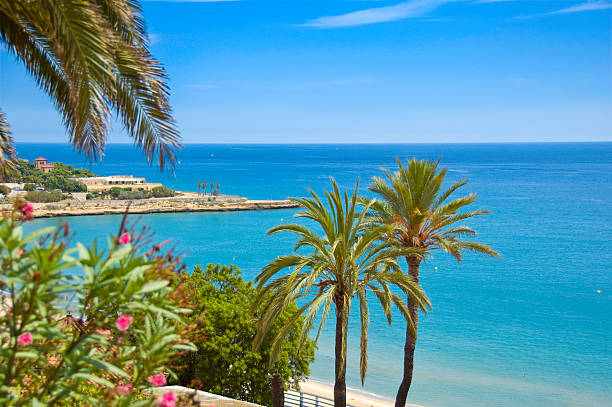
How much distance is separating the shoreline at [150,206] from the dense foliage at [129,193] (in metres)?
2.90

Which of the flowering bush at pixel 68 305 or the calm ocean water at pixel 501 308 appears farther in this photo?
the calm ocean water at pixel 501 308

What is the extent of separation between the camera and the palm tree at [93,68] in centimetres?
594

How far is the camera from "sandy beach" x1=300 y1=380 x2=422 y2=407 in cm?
2381

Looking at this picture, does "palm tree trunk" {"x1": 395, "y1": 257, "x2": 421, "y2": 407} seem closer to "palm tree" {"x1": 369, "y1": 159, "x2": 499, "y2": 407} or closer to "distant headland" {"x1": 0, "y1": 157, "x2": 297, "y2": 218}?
"palm tree" {"x1": 369, "y1": 159, "x2": 499, "y2": 407}

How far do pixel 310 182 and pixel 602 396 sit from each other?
120 meters

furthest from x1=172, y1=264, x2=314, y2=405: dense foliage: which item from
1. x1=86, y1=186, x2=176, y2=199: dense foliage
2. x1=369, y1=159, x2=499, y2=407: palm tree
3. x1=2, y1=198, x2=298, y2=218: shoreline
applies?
x1=86, y1=186, x2=176, y2=199: dense foliage

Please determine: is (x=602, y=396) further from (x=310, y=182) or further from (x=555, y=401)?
(x=310, y=182)

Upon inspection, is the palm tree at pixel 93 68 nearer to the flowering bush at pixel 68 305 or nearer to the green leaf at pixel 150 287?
the flowering bush at pixel 68 305

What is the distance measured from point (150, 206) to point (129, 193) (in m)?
10.9

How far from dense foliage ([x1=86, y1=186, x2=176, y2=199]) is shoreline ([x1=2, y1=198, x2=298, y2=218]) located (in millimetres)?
2898

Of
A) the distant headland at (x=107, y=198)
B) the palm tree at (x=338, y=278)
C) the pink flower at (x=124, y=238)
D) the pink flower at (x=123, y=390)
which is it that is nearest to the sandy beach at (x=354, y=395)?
the palm tree at (x=338, y=278)

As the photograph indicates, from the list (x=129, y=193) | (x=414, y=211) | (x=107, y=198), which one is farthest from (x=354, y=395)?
(x=107, y=198)

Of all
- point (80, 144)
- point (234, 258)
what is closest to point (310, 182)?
point (234, 258)

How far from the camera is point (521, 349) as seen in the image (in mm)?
33062
